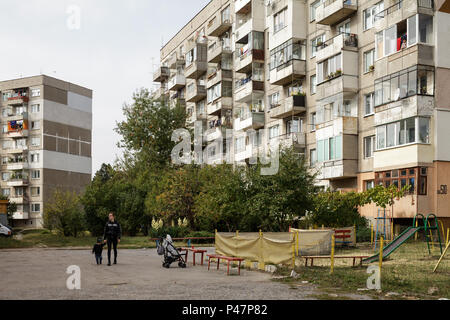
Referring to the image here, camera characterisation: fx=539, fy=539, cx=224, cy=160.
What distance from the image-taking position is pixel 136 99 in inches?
2205

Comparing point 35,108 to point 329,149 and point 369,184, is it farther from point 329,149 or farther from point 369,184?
point 369,184

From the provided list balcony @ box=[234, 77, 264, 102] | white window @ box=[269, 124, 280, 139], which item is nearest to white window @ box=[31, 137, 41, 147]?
balcony @ box=[234, 77, 264, 102]

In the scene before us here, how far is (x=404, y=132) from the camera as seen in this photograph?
31375 mm

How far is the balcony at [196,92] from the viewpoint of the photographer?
2372 inches

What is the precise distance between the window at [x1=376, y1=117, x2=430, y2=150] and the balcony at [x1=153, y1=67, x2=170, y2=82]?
43.3 meters

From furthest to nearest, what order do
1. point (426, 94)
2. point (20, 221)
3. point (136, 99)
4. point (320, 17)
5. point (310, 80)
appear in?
point (20, 221)
point (136, 99)
point (310, 80)
point (320, 17)
point (426, 94)

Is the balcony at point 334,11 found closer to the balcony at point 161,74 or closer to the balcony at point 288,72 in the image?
the balcony at point 288,72

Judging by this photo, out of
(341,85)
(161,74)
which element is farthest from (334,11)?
(161,74)

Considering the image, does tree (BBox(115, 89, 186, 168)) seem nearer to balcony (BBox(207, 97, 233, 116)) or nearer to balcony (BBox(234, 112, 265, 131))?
balcony (BBox(207, 97, 233, 116))

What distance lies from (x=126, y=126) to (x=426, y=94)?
3347cm

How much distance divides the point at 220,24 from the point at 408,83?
89.9 ft

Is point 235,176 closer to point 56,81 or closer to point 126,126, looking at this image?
point 126,126
